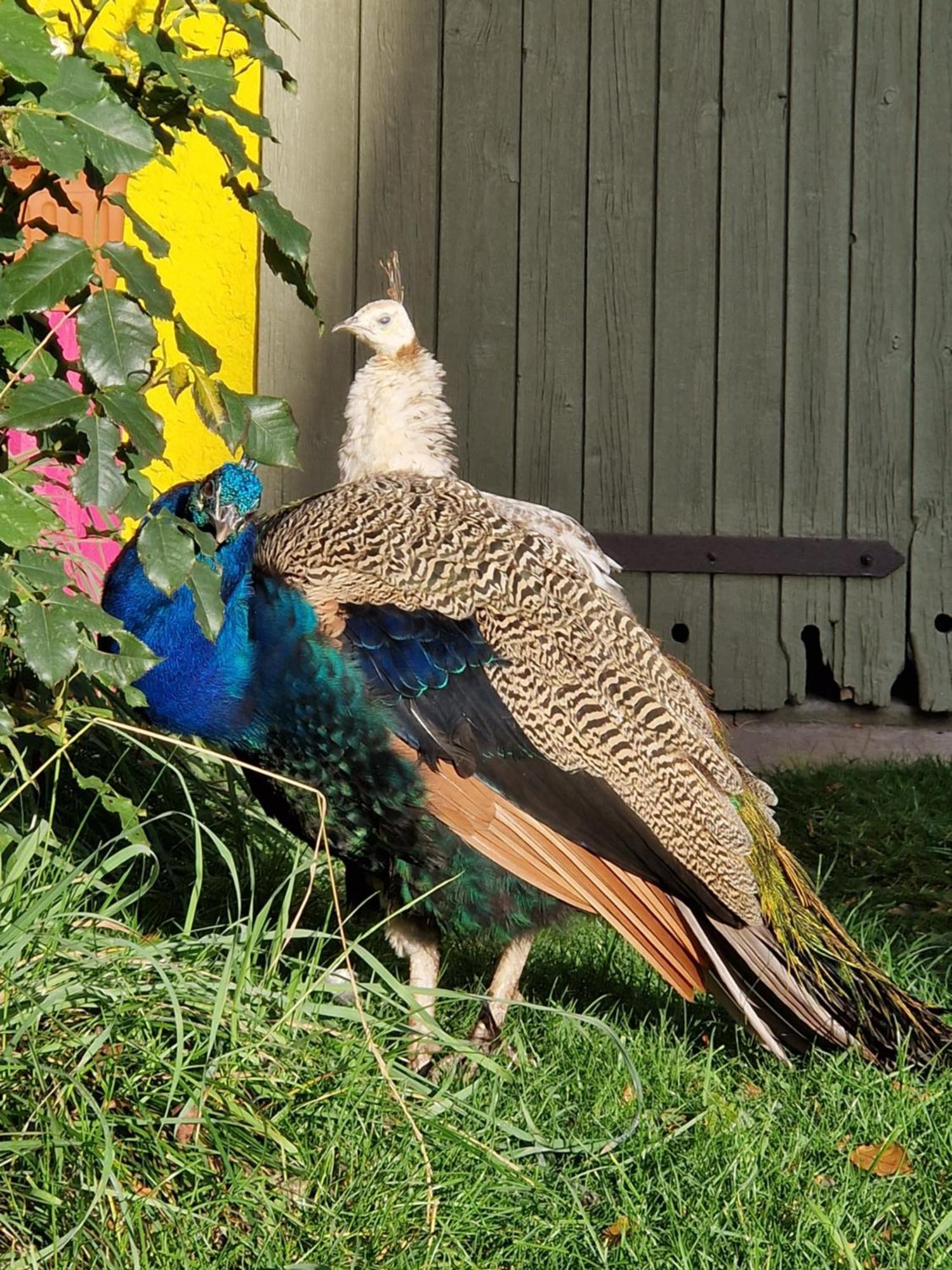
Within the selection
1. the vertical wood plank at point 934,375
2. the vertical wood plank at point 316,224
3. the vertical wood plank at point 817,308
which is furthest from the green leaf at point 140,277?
the vertical wood plank at point 934,375

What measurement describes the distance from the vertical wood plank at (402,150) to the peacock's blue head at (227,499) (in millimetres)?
2368

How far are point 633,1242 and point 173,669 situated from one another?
51.6 inches

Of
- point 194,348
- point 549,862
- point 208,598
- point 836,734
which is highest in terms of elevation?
point 194,348

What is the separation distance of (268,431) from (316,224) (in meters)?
3.18

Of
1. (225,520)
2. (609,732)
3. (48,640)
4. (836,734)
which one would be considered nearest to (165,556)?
(48,640)

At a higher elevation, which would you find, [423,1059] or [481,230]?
[481,230]

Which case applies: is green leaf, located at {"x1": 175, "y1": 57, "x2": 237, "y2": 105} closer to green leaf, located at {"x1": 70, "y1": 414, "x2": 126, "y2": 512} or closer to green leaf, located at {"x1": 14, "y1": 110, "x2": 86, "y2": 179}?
green leaf, located at {"x1": 14, "y1": 110, "x2": 86, "y2": 179}

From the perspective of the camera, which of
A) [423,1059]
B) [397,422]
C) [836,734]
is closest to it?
[423,1059]

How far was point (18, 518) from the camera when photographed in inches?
80.9

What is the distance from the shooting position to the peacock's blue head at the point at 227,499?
3023mm

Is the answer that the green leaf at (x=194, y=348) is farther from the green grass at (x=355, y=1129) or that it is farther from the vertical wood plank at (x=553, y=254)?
the vertical wood plank at (x=553, y=254)

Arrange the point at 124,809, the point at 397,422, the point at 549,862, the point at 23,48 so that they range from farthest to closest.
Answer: the point at 397,422, the point at 549,862, the point at 124,809, the point at 23,48

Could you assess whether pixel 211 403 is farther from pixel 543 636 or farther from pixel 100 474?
pixel 543 636

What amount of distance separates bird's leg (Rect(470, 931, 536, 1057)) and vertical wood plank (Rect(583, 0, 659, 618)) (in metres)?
2.37
